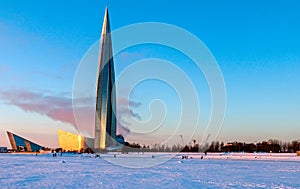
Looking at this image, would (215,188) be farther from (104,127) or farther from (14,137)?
(14,137)

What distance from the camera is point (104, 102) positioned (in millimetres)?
142000

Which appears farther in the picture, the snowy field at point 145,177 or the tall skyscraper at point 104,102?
the tall skyscraper at point 104,102

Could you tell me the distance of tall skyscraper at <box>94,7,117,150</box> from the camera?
142 metres

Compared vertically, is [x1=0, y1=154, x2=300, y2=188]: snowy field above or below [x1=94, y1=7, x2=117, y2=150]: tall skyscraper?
below

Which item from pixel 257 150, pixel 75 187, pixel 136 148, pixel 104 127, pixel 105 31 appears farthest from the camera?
pixel 136 148

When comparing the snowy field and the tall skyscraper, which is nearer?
the snowy field

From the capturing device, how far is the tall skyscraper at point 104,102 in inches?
5571

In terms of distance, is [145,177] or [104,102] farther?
[104,102]

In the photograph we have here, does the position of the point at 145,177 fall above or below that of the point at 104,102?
below

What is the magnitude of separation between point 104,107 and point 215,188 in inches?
5087

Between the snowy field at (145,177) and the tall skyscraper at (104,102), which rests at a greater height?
the tall skyscraper at (104,102)

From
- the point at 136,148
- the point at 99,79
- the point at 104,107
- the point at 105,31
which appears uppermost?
the point at 105,31

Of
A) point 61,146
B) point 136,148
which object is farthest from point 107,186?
point 136,148

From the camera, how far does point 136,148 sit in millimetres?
195375
